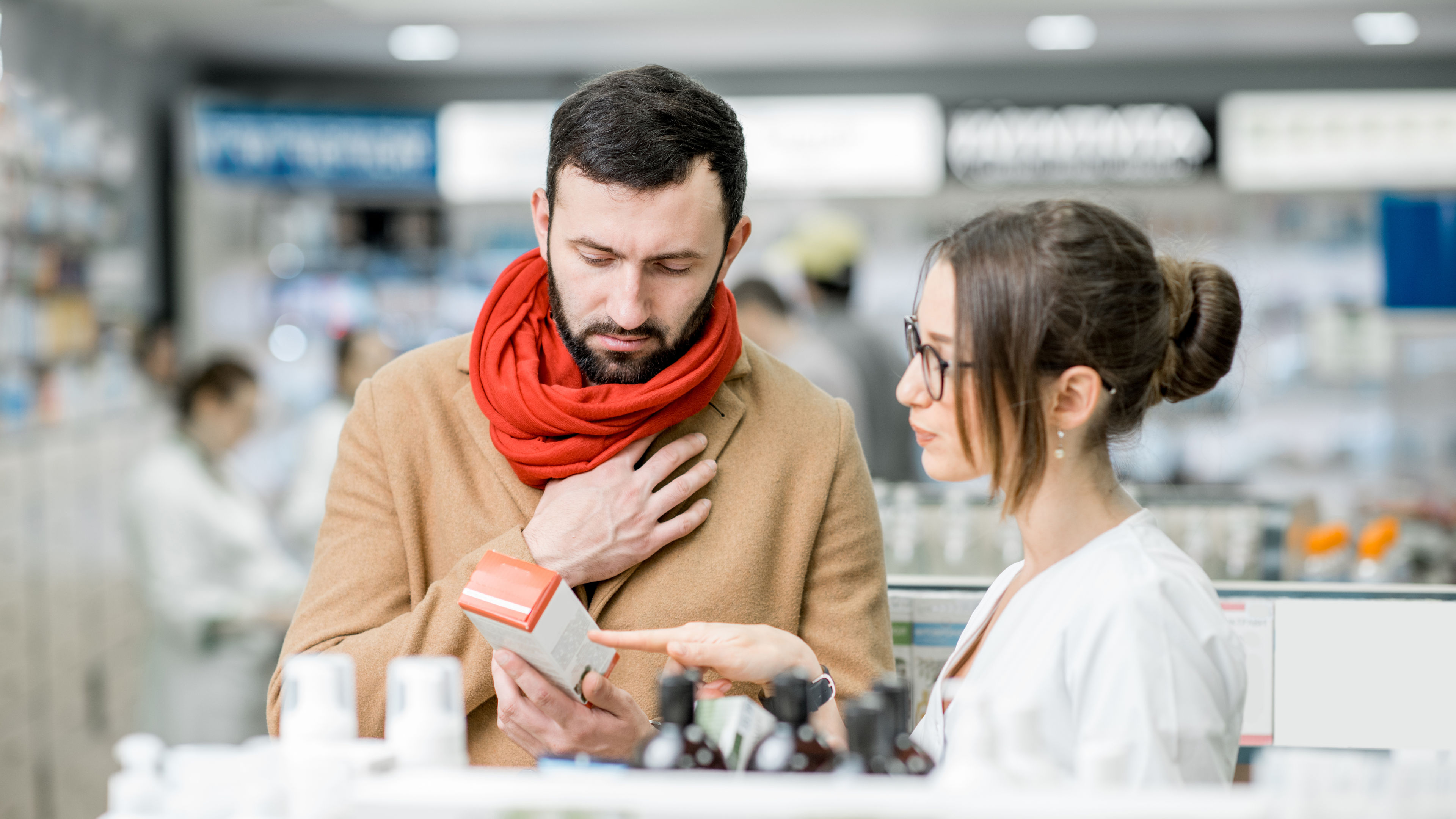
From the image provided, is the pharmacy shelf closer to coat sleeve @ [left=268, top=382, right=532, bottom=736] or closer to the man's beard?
the man's beard

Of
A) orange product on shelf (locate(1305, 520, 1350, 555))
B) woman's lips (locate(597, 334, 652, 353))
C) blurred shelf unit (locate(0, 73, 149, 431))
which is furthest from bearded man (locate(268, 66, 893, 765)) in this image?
blurred shelf unit (locate(0, 73, 149, 431))

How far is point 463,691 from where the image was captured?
159cm

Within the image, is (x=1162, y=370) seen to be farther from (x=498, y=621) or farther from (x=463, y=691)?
(x=463, y=691)

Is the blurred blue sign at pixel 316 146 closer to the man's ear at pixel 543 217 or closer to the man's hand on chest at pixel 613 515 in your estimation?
the man's ear at pixel 543 217

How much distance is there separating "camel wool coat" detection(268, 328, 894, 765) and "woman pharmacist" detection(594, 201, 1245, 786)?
0.24 meters

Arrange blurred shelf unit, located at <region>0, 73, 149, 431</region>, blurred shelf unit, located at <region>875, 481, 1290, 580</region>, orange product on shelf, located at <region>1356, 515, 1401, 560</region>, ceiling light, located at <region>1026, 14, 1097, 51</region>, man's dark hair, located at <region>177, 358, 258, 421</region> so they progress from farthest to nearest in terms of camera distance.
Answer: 1. ceiling light, located at <region>1026, 14, 1097, 51</region>
2. blurred shelf unit, located at <region>0, 73, 149, 431</region>
3. man's dark hair, located at <region>177, 358, 258, 421</region>
4. orange product on shelf, located at <region>1356, 515, 1401, 560</region>
5. blurred shelf unit, located at <region>875, 481, 1290, 580</region>

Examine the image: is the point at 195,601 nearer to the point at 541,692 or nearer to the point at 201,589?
the point at 201,589

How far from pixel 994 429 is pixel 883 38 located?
5984 millimetres

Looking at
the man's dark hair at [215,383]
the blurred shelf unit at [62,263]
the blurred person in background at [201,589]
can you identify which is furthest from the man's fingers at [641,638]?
the blurred shelf unit at [62,263]

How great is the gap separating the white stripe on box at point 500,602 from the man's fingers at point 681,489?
1.37 ft

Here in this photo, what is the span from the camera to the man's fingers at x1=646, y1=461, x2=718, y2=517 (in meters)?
1.61

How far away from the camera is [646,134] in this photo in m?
1.55

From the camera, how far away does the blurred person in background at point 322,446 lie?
5.00m

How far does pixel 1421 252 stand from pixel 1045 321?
17.0 feet
